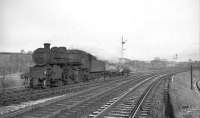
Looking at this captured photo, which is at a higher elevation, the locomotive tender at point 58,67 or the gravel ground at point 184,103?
the locomotive tender at point 58,67

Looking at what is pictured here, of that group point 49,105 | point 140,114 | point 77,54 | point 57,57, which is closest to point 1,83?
point 57,57

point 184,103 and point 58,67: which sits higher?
point 58,67

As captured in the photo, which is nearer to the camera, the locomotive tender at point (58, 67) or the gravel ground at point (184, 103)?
the gravel ground at point (184, 103)

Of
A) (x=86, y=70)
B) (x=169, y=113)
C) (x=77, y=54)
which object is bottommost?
(x=169, y=113)

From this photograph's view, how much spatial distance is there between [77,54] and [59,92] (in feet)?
23.0

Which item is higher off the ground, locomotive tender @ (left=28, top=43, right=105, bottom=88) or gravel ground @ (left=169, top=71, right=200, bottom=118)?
locomotive tender @ (left=28, top=43, right=105, bottom=88)

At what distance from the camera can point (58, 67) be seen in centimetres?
1952

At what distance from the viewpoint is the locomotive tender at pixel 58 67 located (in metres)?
18.4

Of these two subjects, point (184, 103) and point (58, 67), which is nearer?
point (184, 103)

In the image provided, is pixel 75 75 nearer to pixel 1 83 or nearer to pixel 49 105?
pixel 1 83

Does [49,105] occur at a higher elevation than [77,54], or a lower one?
lower

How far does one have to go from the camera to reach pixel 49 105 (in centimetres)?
1083

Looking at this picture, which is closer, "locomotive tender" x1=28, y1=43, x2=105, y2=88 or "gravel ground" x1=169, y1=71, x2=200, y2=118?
"gravel ground" x1=169, y1=71, x2=200, y2=118

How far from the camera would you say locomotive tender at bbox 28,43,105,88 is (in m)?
18.4
